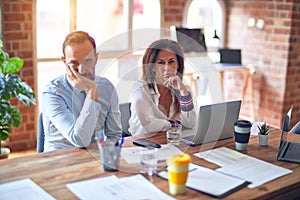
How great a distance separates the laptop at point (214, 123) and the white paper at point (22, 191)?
813 millimetres

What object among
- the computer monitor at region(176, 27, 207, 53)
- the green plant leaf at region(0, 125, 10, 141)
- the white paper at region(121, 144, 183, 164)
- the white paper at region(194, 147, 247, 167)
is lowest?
the green plant leaf at region(0, 125, 10, 141)

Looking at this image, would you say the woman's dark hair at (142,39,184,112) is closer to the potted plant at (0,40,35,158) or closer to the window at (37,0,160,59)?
the potted plant at (0,40,35,158)

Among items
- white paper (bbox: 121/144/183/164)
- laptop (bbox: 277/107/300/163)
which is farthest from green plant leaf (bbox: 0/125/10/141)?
laptop (bbox: 277/107/300/163)

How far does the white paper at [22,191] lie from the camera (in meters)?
1.52

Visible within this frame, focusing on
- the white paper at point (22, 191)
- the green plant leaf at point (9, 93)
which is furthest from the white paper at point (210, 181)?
the green plant leaf at point (9, 93)

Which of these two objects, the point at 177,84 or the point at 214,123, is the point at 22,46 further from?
the point at 214,123

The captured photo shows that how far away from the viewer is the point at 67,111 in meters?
2.18

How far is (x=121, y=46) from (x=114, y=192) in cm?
306

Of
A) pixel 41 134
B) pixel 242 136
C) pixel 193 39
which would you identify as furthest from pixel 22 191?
pixel 193 39

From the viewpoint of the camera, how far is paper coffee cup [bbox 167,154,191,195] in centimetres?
155

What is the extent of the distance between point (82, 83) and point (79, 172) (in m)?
0.61

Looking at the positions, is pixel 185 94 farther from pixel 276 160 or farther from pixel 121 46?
pixel 121 46

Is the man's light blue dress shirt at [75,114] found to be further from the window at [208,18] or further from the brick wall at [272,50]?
the brick wall at [272,50]

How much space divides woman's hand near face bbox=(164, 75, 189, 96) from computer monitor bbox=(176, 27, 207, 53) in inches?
82.1
